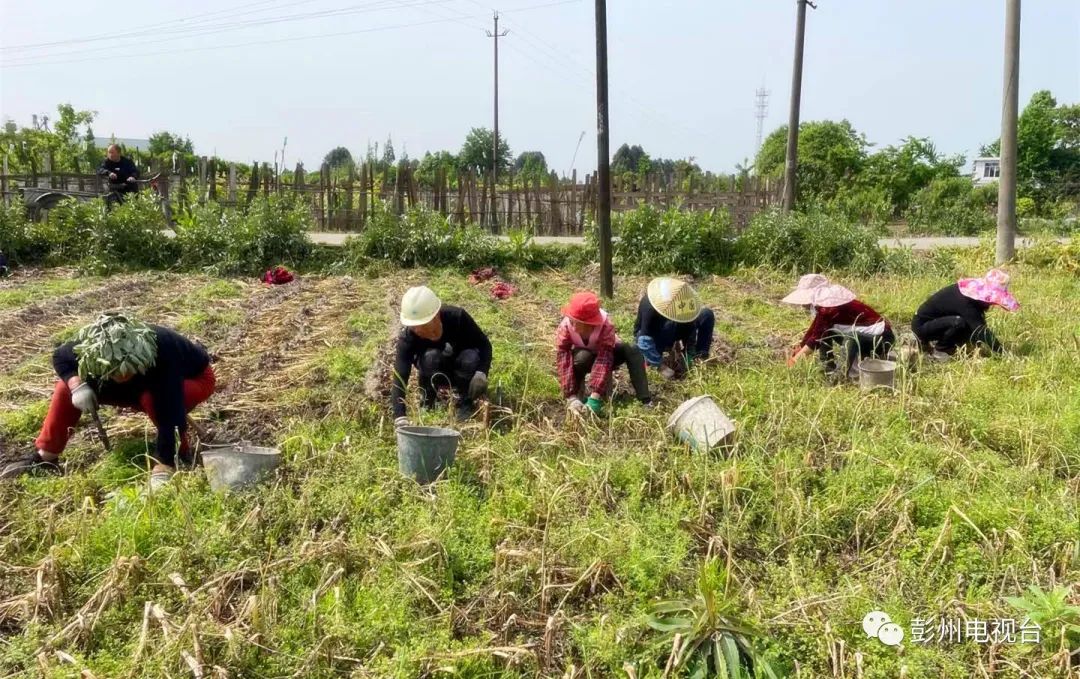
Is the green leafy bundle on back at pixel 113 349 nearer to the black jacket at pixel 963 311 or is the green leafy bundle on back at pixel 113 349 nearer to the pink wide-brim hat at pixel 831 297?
the pink wide-brim hat at pixel 831 297

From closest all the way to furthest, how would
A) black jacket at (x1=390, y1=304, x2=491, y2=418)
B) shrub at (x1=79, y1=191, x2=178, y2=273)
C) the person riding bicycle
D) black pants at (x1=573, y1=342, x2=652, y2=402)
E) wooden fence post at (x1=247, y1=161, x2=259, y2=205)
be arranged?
black jacket at (x1=390, y1=304, x2=491, y2=418) < black pants at (x1=573, y1=342, x2=652, y2=402) < shrub at (x1=79, y1=191, x2=178, y2=273) < the person riding bicycle < wooden fence post at (x1=247, y1=161, x2=259, y2=205)

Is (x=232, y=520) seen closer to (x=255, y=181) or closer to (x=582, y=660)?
(x=582, y=660)

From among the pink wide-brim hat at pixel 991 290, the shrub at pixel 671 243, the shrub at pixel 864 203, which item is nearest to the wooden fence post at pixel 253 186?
the shrub at pixel 671 243

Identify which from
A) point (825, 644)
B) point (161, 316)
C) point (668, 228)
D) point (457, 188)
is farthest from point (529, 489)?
point (457, 188)

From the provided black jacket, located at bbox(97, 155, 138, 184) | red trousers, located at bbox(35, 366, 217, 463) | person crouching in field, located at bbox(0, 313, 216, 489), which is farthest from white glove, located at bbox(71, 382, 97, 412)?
black jacket, located at bbox(97, 155, 138, 184)

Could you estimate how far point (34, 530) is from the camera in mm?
3115

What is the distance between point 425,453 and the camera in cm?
349

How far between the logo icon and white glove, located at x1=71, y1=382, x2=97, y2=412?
3.31 metres

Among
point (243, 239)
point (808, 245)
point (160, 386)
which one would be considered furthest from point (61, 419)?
point (808, 245)

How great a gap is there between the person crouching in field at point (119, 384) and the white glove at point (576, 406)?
1.93m

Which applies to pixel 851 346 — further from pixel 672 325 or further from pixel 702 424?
pixel 702 424

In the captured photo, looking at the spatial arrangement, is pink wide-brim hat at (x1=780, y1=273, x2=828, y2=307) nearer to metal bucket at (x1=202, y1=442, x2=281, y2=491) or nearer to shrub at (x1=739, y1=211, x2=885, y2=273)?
metal bucket at (x1=202, y1=442, x2=281, y2=491)

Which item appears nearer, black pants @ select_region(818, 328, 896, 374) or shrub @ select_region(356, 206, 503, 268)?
black pants @ select_region(818, 328, 896, 374)

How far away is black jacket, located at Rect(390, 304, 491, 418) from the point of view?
14.5 feet
